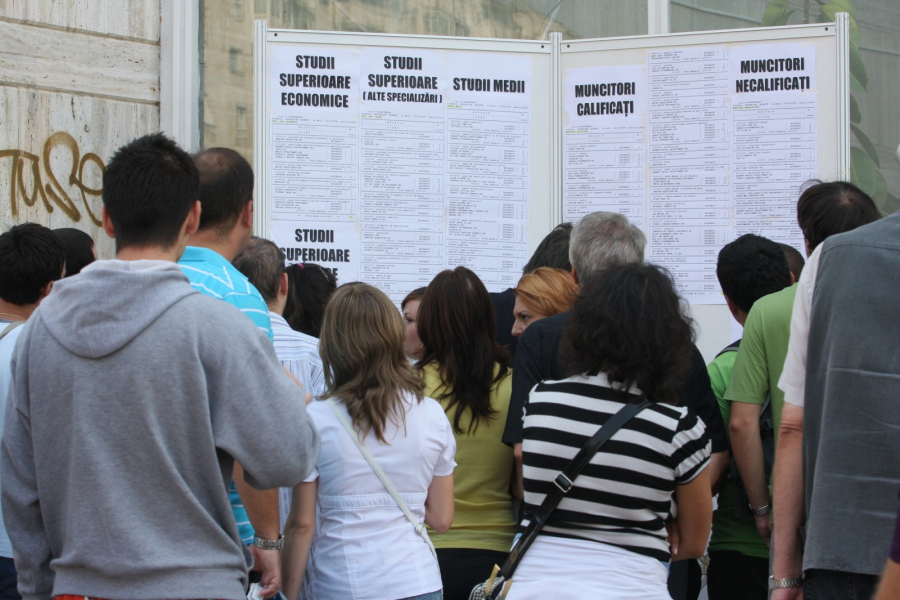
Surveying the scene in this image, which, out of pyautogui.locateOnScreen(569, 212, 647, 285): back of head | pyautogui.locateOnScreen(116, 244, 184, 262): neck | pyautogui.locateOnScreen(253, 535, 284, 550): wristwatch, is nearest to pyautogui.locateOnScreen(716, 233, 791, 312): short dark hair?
pyautogui.locateOnScreen(569, 212, 647, 285): back of head

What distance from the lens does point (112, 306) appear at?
176 centimetres

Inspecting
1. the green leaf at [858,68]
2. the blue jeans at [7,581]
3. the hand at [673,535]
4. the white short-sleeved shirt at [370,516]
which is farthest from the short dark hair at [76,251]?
the green leaf at [858,68]

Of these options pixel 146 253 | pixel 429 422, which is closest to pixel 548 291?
pixel 429 422

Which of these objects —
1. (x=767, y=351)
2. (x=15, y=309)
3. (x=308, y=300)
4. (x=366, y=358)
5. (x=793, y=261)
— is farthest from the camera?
(x=308, y=300)

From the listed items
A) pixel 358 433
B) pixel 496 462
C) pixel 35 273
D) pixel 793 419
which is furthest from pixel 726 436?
pixel 35 273

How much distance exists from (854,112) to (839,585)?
3933mm

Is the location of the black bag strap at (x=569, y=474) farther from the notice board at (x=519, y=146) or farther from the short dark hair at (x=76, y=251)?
the notice board at (x=519, y=146)

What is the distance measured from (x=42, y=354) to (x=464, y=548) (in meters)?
1.60

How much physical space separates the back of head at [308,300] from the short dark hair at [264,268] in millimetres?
619

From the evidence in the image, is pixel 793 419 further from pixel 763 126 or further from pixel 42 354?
pixel 763 126

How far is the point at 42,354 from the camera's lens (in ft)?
5.92

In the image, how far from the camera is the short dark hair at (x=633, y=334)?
2.31 meters

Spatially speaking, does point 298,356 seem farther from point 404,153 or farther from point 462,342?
point 404,153

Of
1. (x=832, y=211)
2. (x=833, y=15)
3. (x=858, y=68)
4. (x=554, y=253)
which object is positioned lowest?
(x=554, y=253)
